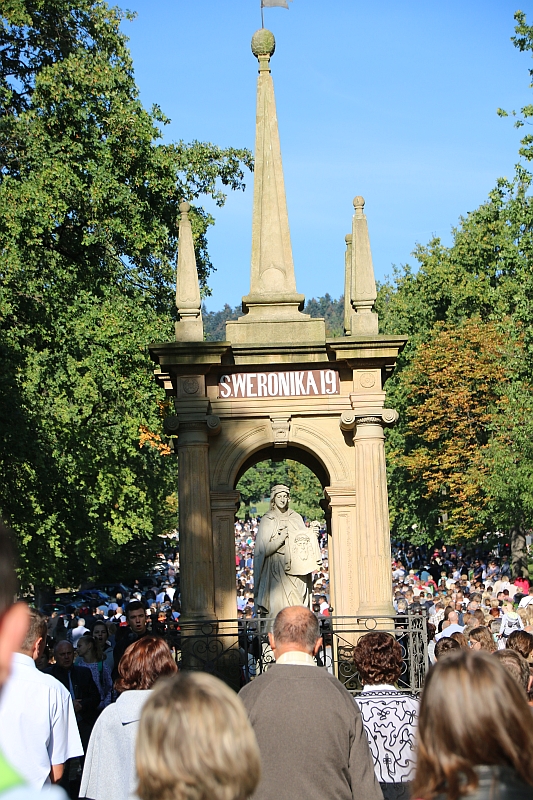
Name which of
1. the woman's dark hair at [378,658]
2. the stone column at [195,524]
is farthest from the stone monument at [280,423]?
the woman's dark hair at [378,658]

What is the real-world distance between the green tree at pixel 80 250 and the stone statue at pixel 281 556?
920 cm

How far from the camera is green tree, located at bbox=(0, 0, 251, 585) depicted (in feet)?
75.4

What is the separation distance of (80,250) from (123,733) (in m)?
21.0

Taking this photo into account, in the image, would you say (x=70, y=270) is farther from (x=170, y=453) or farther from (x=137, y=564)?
(x=137, y=564)

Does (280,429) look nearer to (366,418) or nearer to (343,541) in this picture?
(366,418)

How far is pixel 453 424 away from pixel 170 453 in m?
18.3

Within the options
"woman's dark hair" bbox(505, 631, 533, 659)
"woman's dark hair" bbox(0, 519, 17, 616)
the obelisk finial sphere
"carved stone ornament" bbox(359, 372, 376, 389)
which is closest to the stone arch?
"carved stone ornament" bbox(359, 372, 376, 389)

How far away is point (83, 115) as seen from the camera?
78.7 feet

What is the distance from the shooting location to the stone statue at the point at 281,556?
43.0 feet

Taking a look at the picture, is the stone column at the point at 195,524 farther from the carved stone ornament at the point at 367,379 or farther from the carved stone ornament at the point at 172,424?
the carved stone ornament at the point at 367,379

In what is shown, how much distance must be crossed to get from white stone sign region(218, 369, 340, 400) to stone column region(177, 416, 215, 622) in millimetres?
570

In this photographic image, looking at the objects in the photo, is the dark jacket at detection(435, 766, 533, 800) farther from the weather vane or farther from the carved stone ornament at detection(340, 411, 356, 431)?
the weather vane

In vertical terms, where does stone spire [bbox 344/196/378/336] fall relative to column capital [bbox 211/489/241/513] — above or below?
above

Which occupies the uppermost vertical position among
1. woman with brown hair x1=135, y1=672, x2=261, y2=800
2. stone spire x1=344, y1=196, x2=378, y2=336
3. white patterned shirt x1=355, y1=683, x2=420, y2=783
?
stone spire x1=344, y1=196, x2=378, y2=336
